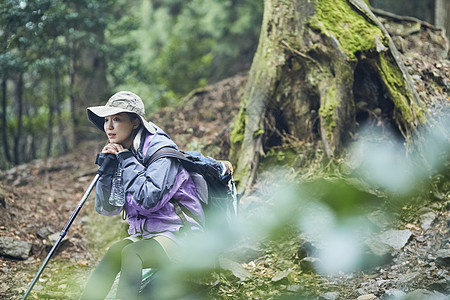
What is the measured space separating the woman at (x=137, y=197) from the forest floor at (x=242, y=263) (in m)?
1.13

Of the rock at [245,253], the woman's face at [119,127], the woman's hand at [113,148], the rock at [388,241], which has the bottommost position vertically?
the rock at [245,253]

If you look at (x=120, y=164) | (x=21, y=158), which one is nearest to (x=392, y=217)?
(x=120, y=164)

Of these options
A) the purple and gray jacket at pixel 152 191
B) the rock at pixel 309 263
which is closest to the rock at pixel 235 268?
the rock at pixel 309 263

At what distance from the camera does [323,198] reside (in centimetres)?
518

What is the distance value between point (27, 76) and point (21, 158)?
2.28 m

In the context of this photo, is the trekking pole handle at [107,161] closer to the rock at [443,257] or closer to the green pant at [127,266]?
the green pant at [127,266]

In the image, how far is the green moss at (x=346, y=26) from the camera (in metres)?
5.73

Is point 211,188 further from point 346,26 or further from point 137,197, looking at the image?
point 346,26

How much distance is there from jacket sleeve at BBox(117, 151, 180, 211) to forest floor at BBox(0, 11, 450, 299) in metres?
1.45

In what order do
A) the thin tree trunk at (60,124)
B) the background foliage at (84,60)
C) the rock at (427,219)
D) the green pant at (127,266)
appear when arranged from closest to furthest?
the green pant at (127,266) → the rock at (427,219) → the background foliage at (84,60) → the thin tree trunk at (60,124)

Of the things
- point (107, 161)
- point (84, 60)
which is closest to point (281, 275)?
point (107, 161)

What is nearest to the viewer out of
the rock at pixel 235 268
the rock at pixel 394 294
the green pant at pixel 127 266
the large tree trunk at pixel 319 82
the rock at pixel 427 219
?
the green pant at pixel 127 266

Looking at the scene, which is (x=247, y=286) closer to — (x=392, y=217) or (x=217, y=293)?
(x=217, y=293)

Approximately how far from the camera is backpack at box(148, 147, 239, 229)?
3.58 m
